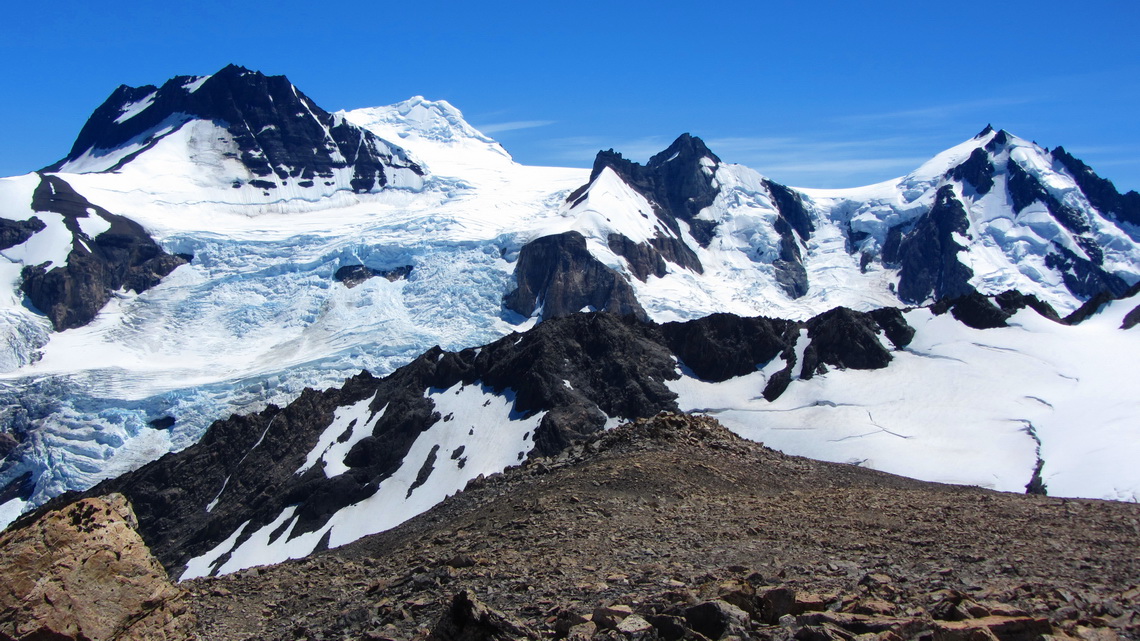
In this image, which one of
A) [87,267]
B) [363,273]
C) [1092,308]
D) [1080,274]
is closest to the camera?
[1092,308]

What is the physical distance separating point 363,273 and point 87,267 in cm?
4480

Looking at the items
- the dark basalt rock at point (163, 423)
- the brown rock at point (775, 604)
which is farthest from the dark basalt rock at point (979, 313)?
the dark basalt rock at point (163, 423)

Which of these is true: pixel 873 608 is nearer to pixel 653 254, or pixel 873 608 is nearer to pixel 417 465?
pixel 417 465

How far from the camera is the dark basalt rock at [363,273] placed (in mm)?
165625

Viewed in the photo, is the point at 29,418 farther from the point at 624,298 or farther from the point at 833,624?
the point at 833,624

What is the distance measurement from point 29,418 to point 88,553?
129680mm

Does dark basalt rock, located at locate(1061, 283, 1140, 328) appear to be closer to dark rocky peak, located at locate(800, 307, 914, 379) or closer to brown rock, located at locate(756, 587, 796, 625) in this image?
dark rocky peak, located at locate(800, 307, 914, 379)

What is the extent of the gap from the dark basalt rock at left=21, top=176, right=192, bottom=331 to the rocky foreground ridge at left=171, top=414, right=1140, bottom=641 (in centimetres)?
14813

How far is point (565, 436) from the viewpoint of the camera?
79500mm

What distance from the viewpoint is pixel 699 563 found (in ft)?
62.4

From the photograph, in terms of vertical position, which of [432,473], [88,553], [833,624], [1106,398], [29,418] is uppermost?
[1106,398]

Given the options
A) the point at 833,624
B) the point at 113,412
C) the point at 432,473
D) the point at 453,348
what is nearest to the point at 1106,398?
the point at 432,473

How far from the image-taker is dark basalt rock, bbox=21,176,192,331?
156625 millimetres

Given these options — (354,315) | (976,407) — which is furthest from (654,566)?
(354,315)
